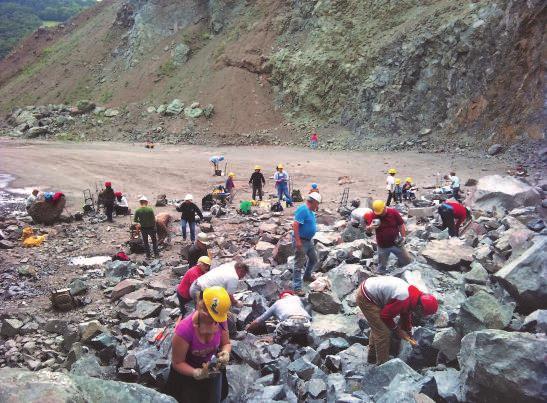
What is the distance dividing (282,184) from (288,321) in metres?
9.70

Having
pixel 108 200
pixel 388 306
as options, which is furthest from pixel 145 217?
pixel 388 306

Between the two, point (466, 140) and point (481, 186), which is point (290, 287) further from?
point (466, 140)

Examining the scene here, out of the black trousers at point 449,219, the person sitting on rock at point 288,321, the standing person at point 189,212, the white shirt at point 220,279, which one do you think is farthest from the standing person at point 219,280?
the standing person at point 189,212

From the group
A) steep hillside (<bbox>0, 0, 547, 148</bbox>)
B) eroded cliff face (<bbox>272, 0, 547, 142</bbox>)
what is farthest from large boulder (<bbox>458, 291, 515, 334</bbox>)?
eroded cliff face (<bbox>272, 0, 547, 142</bbox>)

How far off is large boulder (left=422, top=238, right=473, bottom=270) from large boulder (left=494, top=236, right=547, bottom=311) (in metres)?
1.55

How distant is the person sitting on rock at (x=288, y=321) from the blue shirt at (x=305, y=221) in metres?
1.14

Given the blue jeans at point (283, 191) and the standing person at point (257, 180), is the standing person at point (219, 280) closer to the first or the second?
the blue jeans at point (283, 191)

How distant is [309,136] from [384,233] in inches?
947

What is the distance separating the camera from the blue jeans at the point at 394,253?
7238 mm

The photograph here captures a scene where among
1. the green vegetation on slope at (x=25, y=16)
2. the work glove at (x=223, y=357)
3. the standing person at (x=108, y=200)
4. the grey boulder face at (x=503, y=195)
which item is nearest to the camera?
the work glove at (x=223, y=357)

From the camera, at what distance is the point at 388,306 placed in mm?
4809

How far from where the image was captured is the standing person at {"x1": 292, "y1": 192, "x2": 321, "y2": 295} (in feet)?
23.1

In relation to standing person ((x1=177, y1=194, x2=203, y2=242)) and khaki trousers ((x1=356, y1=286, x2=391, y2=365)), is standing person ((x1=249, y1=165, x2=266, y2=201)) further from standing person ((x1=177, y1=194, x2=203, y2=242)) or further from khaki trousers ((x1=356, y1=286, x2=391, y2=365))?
khaki trousers ((x1=356, y1=286, x2=391, y2=365))

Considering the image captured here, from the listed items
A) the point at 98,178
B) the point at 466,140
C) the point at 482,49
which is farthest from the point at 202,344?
the point at 482,49
